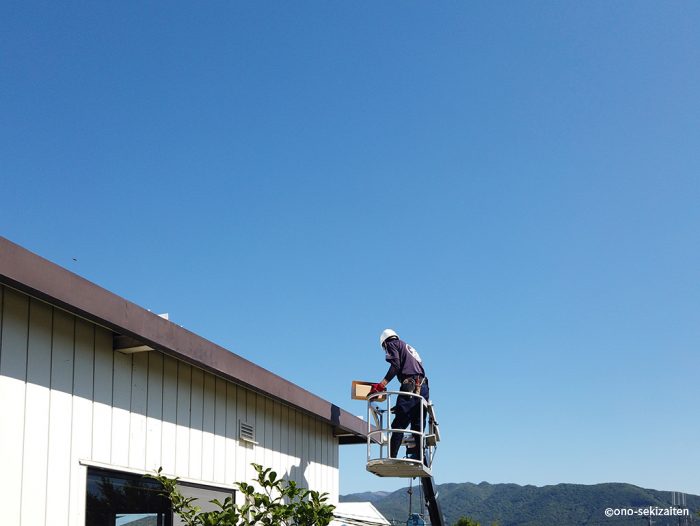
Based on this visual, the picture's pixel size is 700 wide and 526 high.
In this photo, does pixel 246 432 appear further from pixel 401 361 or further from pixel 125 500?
pixel 125 500

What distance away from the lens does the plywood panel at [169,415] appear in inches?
307

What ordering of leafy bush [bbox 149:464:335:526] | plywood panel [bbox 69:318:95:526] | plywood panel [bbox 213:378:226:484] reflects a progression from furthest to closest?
plywood panel [bbox 213:378:226:484], leafy bush [bbox 149:464:335:526], plywood panel [bbox 69:318:95:526]

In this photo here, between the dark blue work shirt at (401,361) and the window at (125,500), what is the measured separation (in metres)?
2.71

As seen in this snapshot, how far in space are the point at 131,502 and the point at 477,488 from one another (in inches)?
6409

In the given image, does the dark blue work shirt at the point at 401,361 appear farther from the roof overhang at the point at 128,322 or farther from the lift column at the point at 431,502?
the lift column at the point at 431,502

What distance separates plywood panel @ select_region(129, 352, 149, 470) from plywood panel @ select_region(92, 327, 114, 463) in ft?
0.99

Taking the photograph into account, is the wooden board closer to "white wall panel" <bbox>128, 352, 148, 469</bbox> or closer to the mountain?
"white wall panel" <bbox>128, 352, 148, 469</bbox>

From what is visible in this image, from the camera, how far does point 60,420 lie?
A: 643 centimetres

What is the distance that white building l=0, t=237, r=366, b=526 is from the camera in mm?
5969

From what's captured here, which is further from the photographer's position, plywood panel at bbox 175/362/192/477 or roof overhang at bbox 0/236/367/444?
plywood panel at bbox 175/362/192/477

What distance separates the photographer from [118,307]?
6730mm

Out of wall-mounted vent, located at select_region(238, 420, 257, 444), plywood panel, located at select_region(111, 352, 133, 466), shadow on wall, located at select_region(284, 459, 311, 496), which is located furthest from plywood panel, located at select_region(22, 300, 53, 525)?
shadow on wall, located at select_region(284, 459, 311, 496)

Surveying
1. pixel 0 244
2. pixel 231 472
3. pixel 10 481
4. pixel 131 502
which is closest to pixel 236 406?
pixel 231 472

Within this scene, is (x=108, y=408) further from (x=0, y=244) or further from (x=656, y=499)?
(x=656, y=499)
